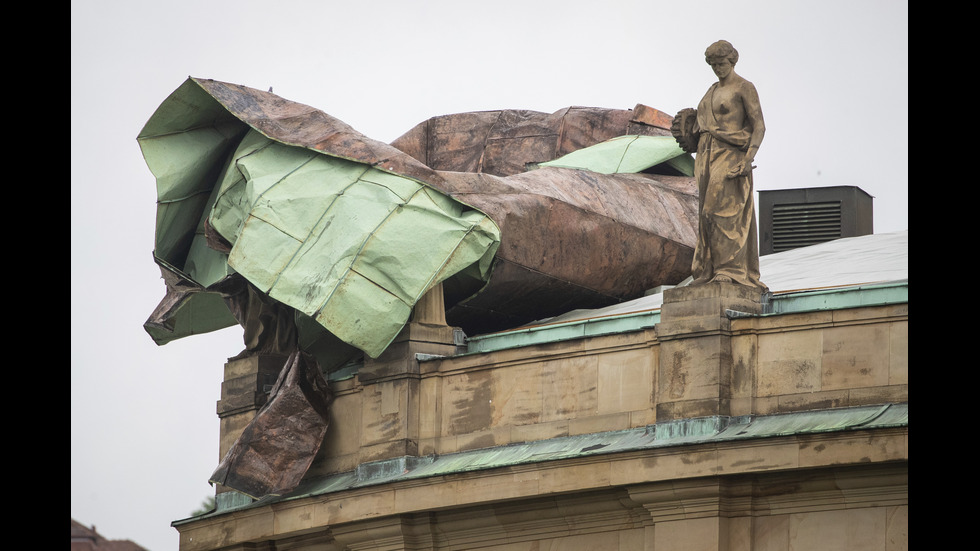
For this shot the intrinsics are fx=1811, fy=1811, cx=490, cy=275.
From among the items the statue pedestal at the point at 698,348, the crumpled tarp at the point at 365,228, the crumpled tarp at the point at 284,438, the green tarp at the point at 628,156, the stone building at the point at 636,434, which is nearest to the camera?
the stone building at the point at 636,434

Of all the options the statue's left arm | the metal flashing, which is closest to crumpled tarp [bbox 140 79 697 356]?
the metal flashing

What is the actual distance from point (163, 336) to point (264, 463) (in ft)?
17.2

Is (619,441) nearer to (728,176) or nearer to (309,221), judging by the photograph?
(728,176)

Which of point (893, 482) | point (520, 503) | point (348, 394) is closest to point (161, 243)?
point (348, 394)

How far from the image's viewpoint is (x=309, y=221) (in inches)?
1040

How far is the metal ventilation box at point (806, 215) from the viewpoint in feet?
116

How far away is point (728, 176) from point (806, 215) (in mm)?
12572

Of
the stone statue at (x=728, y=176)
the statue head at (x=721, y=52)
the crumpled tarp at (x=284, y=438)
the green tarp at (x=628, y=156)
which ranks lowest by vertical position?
the crumpled tarp at (x=284, y=438)

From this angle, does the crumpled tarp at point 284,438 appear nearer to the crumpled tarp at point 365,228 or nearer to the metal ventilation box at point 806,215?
the crumpled tarp at point 365,228

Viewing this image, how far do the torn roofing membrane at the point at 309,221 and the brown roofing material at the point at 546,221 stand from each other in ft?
1.16

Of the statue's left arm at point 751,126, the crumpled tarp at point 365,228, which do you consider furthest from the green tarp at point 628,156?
the statue's left arm at point 751,126

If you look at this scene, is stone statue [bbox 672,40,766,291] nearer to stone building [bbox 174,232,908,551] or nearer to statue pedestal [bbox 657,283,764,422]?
statue pedestal [bbox 657,283,764,422]

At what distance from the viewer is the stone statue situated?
23.6 metres

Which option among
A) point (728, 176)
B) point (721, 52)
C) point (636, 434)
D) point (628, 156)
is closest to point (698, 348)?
point (636, 434)
